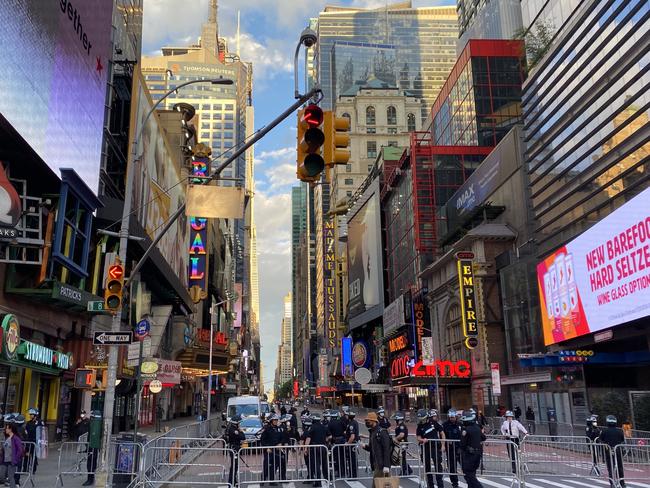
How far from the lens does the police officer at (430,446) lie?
1502 cm

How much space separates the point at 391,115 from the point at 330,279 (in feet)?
132

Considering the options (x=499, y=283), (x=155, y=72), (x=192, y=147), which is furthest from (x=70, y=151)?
(x=155, y=72)

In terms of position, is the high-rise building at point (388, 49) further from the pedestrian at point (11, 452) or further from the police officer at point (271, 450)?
the pedestrian at point (11, 452)

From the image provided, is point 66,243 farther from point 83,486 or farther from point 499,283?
point 499,283

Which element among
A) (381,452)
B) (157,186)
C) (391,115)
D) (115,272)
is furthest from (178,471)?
(391,115)

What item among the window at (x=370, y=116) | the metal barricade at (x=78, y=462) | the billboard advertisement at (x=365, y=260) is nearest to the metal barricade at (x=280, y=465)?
the metal barricade at (x=78, y=462)

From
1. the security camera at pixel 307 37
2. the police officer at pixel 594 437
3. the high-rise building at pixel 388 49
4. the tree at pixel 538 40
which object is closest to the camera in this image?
the security camera at pixel 307 37

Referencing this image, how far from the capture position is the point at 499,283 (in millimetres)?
49031

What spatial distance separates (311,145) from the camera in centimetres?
906

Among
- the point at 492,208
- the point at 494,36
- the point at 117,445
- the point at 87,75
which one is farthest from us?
the point at 494,36

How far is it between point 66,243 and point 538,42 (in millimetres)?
38721

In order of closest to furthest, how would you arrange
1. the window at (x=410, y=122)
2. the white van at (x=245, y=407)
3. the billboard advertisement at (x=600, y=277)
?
the billboard advertisement at (x=600, y=277), the white van at (x=245, y=407), the window at (x=410, y=122)

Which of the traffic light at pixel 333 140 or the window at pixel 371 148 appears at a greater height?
the window at pixel 371 148

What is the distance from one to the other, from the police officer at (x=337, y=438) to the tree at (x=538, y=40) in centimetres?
3511
